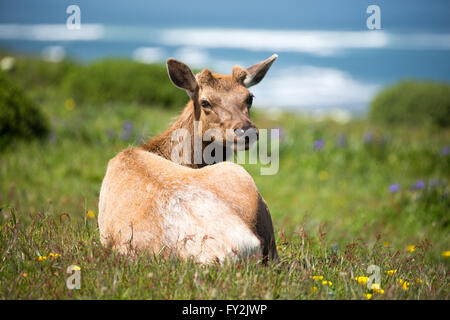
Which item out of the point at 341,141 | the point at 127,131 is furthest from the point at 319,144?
the point at 127,131

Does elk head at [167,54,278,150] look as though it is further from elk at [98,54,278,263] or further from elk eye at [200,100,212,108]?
elk at [98,54,278,263]

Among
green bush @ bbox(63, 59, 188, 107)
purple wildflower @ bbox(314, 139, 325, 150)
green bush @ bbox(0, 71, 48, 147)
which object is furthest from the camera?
green bush @ bbox(63, 59, 188, 107)

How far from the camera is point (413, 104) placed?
15438mm

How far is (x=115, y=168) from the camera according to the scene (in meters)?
4.45

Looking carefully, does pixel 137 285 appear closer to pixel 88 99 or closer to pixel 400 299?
pixel 400 299

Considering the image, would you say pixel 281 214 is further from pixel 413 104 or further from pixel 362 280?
pixel 413 104

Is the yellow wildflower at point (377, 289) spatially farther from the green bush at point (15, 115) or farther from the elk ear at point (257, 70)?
the green bush at point (15, 115)

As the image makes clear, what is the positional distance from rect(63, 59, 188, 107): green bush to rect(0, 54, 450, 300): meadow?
28cm

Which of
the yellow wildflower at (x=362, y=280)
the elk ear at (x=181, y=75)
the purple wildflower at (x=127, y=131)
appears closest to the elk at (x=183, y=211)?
the yellow wildflower at (x=362, y=280)

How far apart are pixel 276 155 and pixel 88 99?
262 inches

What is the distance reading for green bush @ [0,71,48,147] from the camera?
9672 mm

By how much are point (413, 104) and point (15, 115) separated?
12208 millimetres

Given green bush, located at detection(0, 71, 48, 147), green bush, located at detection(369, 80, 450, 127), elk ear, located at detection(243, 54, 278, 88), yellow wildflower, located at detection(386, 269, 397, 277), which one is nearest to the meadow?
yellow wildflower, located at detection(386, 269, 397, 277)
